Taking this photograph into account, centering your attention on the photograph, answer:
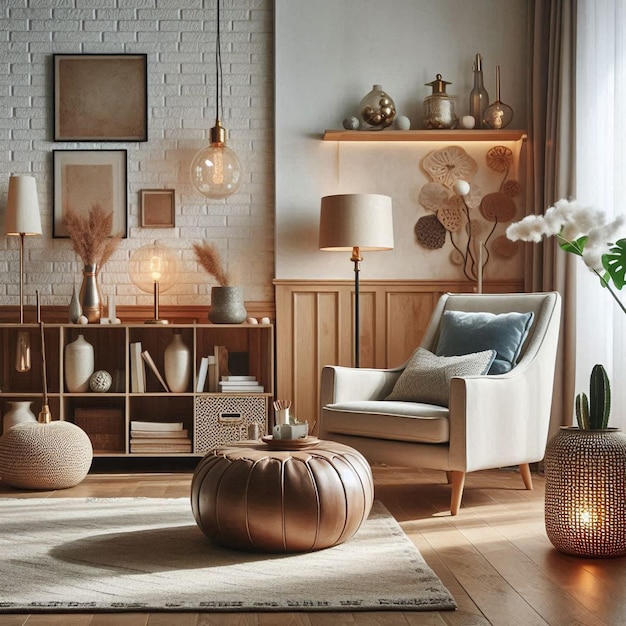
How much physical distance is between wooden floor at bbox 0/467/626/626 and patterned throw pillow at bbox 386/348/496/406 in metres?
0.46

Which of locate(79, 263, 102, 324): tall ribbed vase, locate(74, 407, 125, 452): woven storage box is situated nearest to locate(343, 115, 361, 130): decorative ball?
locate(79, 263, 102, 324): tall ribbed vase

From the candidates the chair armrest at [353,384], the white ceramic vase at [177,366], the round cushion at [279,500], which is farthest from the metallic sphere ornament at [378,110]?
the round cushion at [279,500]

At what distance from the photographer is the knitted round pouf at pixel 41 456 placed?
411 centimetres

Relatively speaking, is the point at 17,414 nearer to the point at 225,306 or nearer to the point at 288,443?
the point at 225,306

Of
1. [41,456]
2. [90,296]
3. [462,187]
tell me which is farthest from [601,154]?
[41,456]

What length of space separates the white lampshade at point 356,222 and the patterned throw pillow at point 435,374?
0.83m

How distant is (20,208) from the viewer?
16.0ft

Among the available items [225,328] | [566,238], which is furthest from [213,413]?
[566,238]

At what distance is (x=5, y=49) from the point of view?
16.8ft

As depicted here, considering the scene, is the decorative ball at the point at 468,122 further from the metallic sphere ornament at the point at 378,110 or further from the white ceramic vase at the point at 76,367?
the white ceramic vase at the point at 76,367

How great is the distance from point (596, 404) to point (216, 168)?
105 inches

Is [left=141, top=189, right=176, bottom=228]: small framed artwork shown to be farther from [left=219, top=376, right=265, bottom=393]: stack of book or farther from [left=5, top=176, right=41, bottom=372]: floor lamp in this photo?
[left=219, top=376, right=265, bottom=393]: stack of book

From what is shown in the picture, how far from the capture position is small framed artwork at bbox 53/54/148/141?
5121 millimetres

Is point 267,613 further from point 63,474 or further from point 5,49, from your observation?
point 5,49
